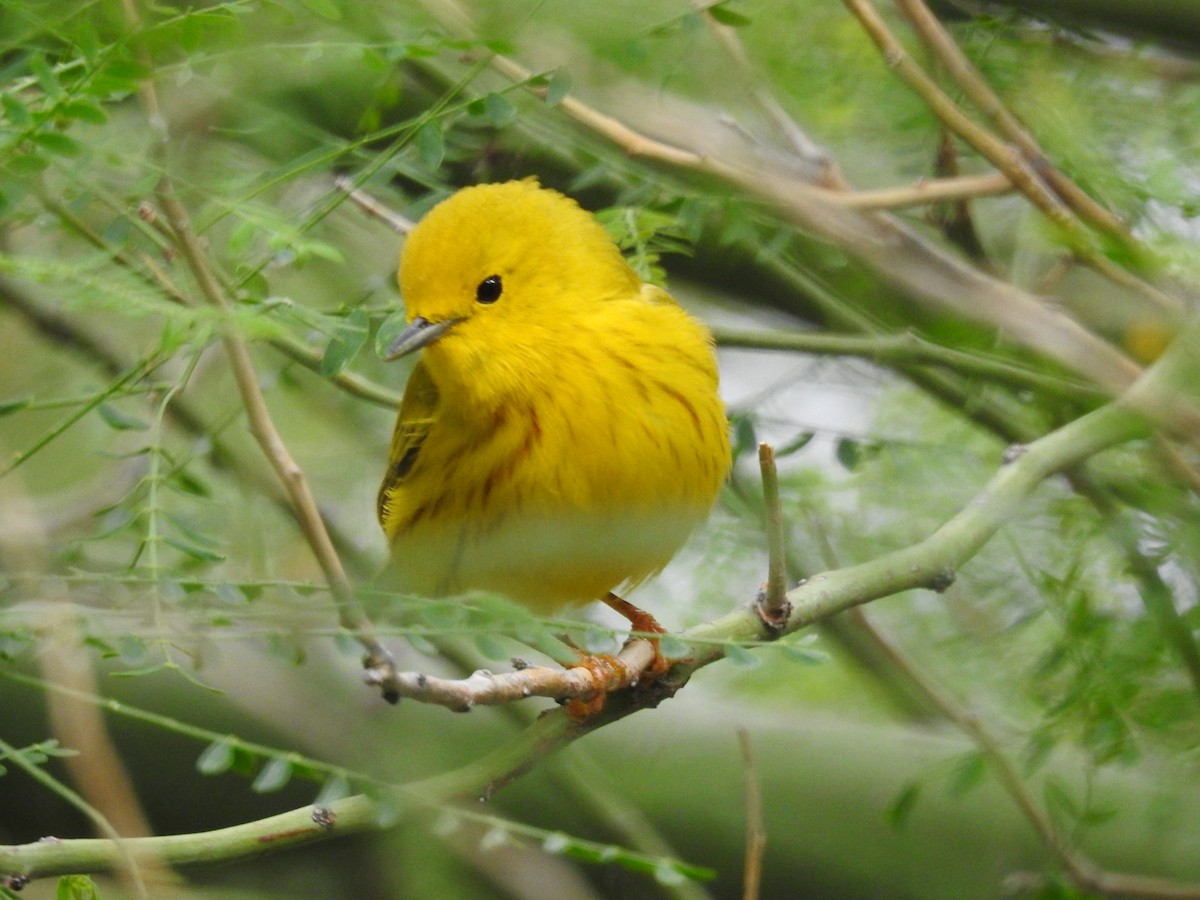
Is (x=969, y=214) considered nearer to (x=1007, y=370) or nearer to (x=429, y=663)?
(x=1007, y=370)

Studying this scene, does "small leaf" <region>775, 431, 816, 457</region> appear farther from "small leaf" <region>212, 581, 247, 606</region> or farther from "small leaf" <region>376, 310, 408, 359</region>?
"small leaf" <region>212, 581, 247, 606</region>

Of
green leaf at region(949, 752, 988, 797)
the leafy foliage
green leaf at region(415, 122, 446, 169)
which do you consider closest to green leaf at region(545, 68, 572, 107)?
the leafy foliage

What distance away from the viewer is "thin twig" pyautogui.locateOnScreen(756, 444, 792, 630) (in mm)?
1870

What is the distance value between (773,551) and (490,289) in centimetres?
100

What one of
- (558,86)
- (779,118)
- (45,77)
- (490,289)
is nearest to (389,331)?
(490,289)

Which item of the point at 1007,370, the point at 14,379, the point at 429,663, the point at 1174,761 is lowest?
the point at 429,663

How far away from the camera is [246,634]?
1.71 metres

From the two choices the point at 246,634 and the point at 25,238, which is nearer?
the point at 246,634

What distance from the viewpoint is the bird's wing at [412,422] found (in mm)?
2998

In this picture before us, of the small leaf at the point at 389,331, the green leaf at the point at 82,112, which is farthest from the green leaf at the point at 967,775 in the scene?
the green leaf at the point at 82,112

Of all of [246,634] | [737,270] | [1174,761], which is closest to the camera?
[246,634]

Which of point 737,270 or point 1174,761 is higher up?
point 737,270

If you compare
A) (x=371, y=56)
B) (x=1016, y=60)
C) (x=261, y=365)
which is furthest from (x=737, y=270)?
(x=371, y=56)

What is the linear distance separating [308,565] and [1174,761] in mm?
1978
